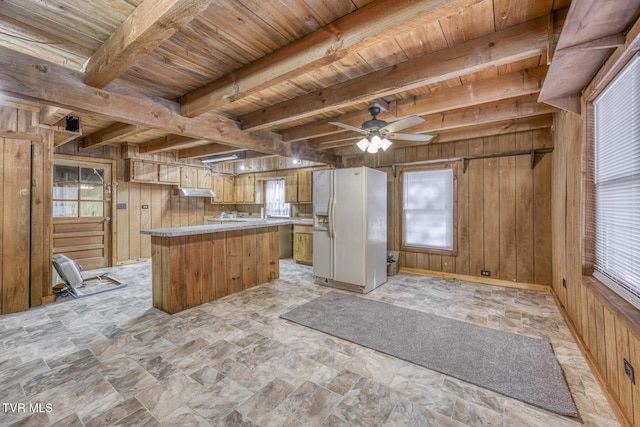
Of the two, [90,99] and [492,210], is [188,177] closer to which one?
[90,99]

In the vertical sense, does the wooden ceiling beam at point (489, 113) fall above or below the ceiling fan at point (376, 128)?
above

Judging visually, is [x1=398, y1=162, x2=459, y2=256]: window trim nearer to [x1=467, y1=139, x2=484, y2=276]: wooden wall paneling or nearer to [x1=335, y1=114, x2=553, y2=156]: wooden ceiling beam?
[x1=467, y1=139, x2=484, y2=276]: wooden wall paneling

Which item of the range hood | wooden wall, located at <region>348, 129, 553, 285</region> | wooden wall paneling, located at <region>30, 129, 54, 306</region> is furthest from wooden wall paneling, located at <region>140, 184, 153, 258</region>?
→ wooden wall, located at <region>348, 129, 553, 285</region>

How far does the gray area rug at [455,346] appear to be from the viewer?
200cm

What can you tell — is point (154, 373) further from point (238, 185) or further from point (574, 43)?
point (238, 185)

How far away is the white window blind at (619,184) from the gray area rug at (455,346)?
2.72ft

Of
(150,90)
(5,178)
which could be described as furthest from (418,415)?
(5,178)

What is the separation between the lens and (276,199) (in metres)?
7.52

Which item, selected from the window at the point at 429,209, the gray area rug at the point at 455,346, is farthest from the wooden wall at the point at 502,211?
the gray area rug at the point at 455,346

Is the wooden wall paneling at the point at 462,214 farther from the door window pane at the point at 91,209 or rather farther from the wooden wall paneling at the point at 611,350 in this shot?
the door window pane at the point at 91,209

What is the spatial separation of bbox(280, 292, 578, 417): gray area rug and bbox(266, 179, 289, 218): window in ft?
13.2

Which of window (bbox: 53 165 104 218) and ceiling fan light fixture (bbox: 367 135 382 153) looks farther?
window (bbox: 53 165 104 218)

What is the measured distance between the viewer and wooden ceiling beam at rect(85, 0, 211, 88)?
54.4 inches

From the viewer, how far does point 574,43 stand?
64.0 inches
